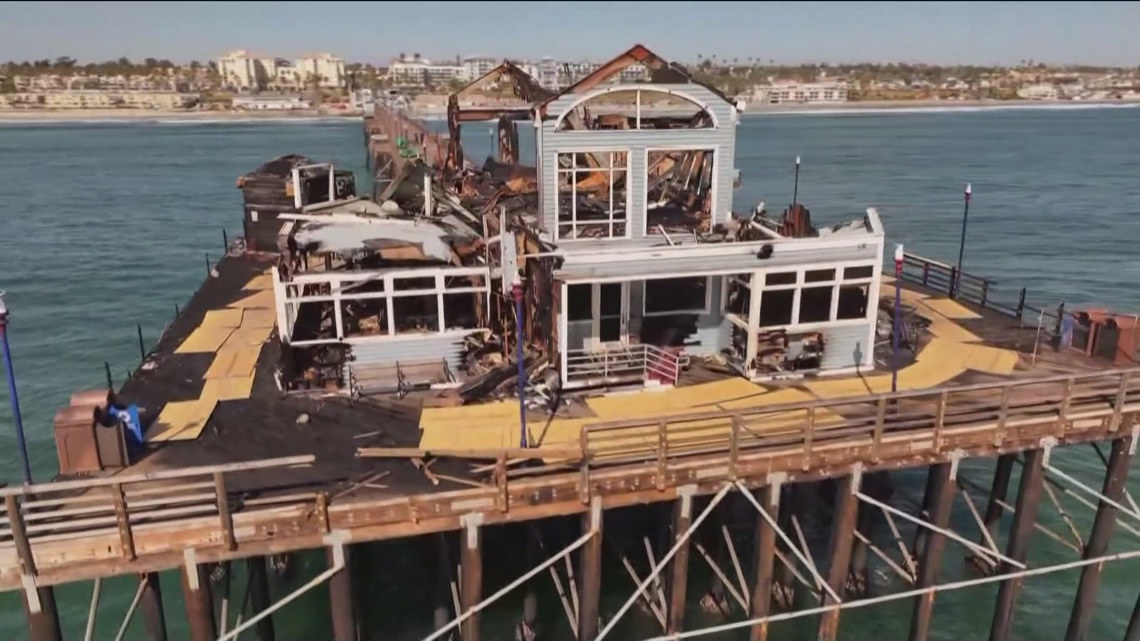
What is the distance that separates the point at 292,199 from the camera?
117ft

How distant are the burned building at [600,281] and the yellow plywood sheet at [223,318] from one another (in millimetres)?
3232

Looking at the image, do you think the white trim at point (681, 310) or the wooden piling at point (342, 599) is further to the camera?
the white trim at point (681, 310)

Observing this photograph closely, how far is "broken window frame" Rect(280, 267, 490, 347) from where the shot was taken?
1775cm

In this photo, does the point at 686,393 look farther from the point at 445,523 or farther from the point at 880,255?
the point at 445,523

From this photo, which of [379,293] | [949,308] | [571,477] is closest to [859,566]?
[949,308]

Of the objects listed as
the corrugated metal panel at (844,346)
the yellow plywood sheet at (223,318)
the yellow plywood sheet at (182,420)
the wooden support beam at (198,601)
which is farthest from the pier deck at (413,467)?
the yellow plywood sheet at (223,318)

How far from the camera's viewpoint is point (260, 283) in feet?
93.1

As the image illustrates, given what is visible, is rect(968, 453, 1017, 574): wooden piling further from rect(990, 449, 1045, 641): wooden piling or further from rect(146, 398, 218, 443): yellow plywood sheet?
rect(146, 398, 218, 443): yellow plywood sheet

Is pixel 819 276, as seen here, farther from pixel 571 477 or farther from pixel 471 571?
pixel 471 571

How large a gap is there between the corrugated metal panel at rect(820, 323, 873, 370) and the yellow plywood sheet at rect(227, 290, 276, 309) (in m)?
15.8

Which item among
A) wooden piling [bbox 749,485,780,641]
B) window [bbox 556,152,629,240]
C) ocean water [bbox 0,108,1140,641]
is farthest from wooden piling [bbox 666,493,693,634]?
window [bbox 556,152,629,240]

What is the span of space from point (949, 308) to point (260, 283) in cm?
2187

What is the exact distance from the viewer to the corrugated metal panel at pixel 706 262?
56.8 feet

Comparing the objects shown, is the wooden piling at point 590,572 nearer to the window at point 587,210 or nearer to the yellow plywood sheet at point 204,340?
the window at point 587,210
